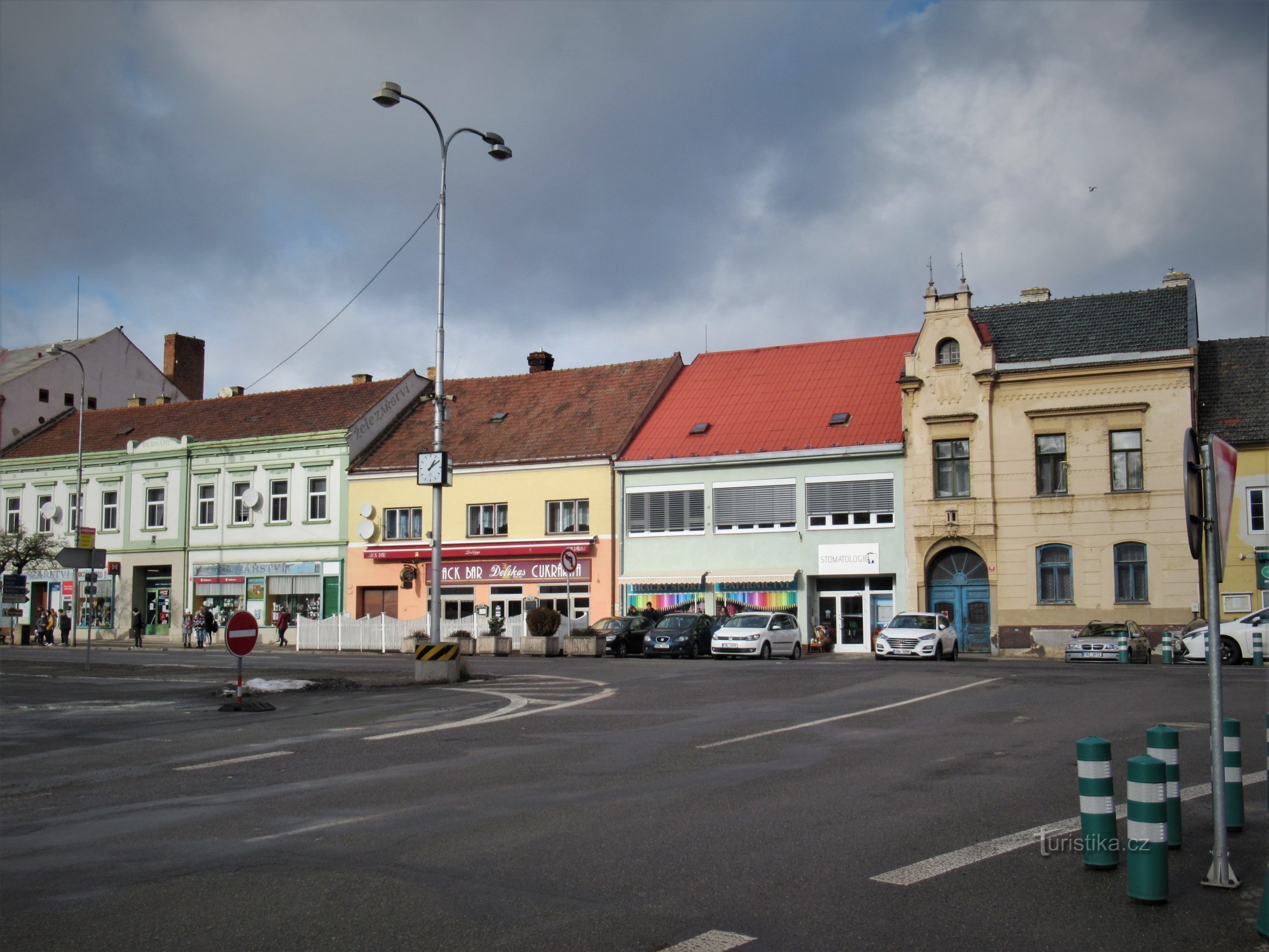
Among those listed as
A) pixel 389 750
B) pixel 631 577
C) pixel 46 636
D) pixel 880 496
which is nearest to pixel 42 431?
pixel 46 636

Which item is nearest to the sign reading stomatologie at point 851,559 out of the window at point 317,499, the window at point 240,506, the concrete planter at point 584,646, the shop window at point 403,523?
the concrete planter at point 584,646

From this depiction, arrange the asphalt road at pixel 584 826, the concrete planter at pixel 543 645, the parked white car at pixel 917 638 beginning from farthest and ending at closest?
the concrete planter at pixel 543 645
the parked white car at pixel 917 638
the asphalt road at pixel 584 826

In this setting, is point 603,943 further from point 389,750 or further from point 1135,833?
point 389,750

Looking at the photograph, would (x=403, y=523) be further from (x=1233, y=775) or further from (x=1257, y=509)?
(x=1233, y=775)

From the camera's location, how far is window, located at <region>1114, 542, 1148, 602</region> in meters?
40.0

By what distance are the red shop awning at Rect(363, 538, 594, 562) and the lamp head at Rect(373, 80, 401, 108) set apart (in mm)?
25438

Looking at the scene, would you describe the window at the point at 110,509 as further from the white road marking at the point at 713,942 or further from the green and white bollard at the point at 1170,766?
the white road marking at the point at 713,942

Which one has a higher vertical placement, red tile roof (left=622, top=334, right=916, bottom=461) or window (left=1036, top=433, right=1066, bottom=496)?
red tile roof (left=622, top=334, right=916, bottom=461)

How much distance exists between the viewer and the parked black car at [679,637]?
3853 cm

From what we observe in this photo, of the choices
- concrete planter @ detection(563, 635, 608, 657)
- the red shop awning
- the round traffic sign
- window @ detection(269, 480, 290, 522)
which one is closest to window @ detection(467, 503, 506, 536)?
the red shop awning

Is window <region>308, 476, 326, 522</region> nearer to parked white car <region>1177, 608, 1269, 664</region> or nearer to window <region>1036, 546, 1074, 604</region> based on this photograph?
window <region>1036, 546, 1074, 604</region>

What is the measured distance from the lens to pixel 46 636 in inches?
2121

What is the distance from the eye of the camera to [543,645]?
38.9 m

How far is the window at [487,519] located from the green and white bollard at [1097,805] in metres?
42.7
